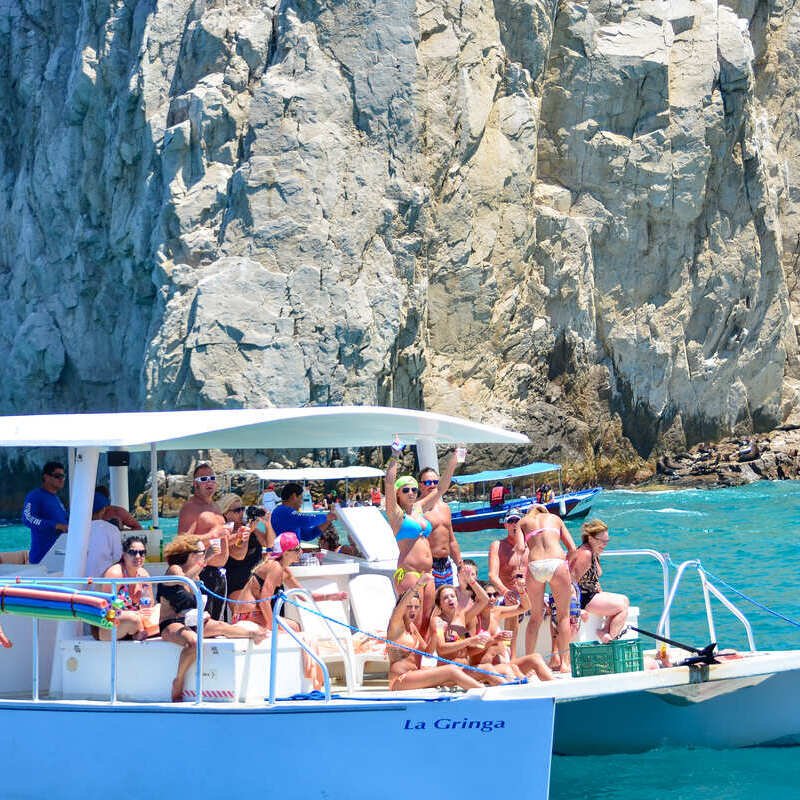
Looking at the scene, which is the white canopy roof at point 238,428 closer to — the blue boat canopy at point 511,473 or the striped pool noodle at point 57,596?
the striped pool noodle at point 57,596

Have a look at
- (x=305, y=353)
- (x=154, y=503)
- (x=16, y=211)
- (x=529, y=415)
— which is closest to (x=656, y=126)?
(x=529, y=415)

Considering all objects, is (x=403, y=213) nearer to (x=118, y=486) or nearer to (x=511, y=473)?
(x=511, y=473)

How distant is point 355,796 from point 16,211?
49591 mm

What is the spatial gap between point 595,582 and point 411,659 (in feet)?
7.90

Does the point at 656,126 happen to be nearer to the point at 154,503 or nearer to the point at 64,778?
the point at 154,503

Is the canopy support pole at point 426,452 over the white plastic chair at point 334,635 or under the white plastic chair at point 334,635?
over

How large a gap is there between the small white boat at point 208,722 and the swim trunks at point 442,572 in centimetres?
123

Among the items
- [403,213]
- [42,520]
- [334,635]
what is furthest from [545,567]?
[403,213]

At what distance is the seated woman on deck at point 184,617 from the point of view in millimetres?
7836

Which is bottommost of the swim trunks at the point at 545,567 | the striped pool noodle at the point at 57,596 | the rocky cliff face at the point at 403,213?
the striped pool noodle at the point at 57,596

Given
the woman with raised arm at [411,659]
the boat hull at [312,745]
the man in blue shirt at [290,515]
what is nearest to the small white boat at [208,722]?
the boat hull at [312,745]

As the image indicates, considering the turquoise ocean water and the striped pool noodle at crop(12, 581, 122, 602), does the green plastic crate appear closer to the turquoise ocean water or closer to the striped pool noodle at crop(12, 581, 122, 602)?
the turquoise ocean water

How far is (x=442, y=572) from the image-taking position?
29.7 ft

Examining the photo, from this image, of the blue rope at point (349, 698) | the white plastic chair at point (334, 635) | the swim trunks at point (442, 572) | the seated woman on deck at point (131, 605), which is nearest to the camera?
the blue rope at point (349, 698)
